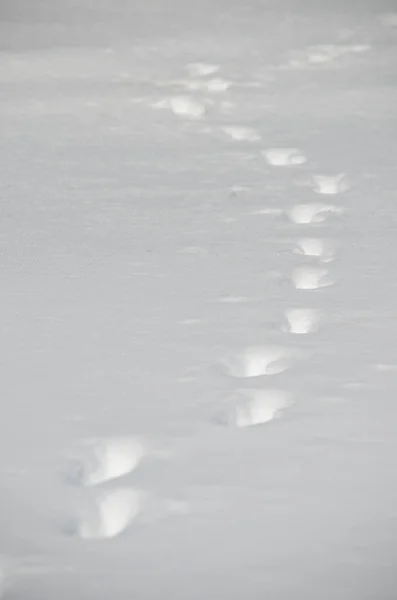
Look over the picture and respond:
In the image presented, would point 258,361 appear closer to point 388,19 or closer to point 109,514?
point 109,514

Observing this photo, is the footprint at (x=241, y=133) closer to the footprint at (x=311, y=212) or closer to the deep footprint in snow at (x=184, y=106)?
the deep footprint in snow at (x=184, y=106)

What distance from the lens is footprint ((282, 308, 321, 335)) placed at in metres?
2.07

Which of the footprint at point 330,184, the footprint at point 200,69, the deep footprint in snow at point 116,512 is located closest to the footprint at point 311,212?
the footprint at point 330,184

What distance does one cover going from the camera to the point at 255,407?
1.77 meters

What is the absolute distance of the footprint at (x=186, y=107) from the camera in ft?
12.7

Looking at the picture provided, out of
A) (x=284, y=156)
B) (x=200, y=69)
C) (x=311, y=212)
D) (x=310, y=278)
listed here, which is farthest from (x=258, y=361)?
(x=200, y=69)

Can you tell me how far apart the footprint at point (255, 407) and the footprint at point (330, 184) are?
1.24 m

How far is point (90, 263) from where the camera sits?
244 cm

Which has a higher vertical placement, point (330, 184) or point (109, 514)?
point (330, 184)

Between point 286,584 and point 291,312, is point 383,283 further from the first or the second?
point 286,584

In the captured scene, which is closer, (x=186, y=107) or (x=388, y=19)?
(x=186, y=107)

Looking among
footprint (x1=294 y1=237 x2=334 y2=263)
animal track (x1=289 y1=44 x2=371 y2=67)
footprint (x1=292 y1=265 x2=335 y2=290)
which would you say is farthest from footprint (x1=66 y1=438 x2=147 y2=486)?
animal track (x1=289 y1=44 x2=371 y2=67)

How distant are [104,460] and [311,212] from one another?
132cm

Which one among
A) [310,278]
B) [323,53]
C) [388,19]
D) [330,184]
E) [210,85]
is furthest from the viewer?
[388,19]
